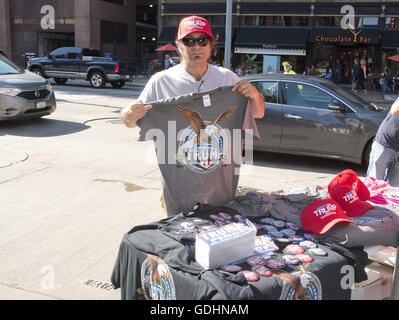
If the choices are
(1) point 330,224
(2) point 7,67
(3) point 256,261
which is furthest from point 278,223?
(2) point 7,67

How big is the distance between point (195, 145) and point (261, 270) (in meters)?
1.12

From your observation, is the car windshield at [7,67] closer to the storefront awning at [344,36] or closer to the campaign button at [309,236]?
the campaign button at [309,236]

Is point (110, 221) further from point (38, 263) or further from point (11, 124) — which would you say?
point (11, 124)

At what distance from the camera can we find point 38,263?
3.78 metres

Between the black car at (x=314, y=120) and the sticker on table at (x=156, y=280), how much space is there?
5199 millimetres

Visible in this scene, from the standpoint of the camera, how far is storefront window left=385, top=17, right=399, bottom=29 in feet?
80.6

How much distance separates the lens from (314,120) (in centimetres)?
700

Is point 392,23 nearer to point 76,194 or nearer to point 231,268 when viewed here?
point 76,194

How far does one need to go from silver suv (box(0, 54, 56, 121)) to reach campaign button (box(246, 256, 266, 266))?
8.76 m

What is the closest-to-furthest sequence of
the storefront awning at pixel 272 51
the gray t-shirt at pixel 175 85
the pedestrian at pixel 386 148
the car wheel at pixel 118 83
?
the gray t-shirt at pixel 175 85 → the pedestrian at pixel 386 148 → the car wheel at pixel 118 83 → the storefront awning at pixel 272 51

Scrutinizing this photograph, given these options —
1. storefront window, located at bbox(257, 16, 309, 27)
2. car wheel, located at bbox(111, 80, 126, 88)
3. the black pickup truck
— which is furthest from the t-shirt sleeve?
storefront window, located at bbox(257, 16, 309, 27)

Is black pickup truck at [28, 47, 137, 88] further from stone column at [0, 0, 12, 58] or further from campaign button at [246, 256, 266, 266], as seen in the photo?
campaign button at [246, 256, 266, 266]

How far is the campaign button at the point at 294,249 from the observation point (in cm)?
241

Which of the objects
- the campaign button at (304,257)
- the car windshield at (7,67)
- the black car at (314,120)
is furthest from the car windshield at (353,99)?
the car windshield at (7,67)
